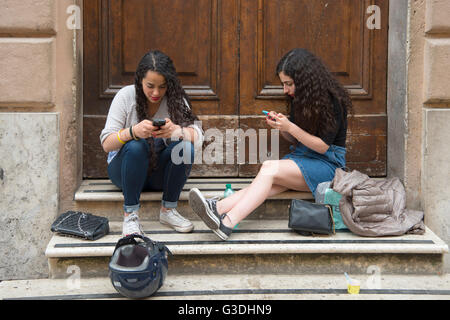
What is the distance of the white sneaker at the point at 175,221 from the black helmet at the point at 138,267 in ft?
1.36

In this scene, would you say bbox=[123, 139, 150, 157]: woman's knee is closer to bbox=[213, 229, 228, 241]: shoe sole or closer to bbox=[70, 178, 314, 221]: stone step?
bbox=[70, 178, 314, 221]: stone step

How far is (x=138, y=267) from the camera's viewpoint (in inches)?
108

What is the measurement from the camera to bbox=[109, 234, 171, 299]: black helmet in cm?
273

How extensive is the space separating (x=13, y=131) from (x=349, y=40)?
8.07ft

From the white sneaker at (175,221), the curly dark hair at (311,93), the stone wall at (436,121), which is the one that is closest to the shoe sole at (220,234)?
the white sneaker at (175,221)

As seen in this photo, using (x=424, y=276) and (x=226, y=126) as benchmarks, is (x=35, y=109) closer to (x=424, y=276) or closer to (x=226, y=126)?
(x=226, y=126)

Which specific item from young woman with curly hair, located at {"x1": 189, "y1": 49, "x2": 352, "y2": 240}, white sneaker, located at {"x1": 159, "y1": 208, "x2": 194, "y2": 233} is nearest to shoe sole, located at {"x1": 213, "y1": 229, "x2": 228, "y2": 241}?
young woman with curly hair, located at {"x1": 189, "y1": 49, "x2": 352, "y2": 240}

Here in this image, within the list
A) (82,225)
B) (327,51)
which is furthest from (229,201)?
(327,51)

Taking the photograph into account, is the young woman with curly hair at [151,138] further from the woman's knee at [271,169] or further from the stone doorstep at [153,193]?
the woman's knee at [271,169]

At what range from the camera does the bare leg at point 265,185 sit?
10.8 ft

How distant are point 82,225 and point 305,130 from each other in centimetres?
155

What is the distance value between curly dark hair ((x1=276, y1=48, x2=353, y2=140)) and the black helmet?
1.25 m

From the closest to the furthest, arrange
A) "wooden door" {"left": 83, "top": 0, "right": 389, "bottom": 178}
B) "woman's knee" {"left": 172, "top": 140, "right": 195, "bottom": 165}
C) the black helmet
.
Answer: the black helmet → "woman's knee" {"left": 172, "top": 140, "right": 195, "bottom": 165} → "wooden door" {"left": 83, "top": 0, "right": 389, "bottom": 178}

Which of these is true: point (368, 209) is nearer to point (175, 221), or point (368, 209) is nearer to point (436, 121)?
point (436, 121)
